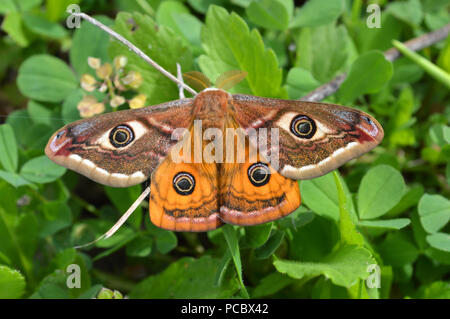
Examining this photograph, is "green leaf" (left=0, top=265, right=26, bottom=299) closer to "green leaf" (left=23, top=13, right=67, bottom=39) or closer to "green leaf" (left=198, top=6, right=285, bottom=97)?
"green leaf" (left=198, top=6, right=285, bottom=97)

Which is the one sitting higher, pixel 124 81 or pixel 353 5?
pixel 353 5

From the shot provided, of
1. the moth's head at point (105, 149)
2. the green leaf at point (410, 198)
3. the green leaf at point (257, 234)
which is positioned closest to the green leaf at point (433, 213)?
the green leaf at point (410, 198)

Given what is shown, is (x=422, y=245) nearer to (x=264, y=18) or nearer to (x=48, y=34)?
(x=264, y=18)

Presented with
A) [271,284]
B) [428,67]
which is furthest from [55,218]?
[428,67]

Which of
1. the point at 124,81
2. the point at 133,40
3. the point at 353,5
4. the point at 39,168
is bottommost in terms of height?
Answer: the point at 39,168

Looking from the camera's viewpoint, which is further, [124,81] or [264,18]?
[264,18]
